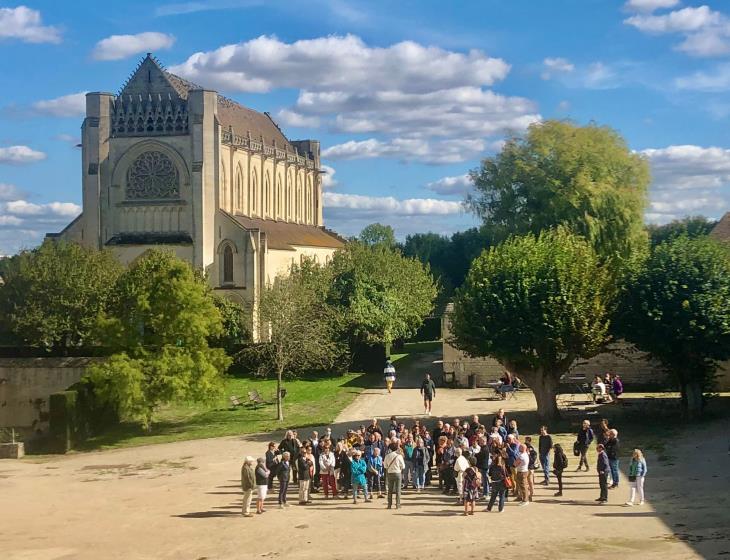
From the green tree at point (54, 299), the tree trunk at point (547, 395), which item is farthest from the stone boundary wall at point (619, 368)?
the green tree at point (54, 299)

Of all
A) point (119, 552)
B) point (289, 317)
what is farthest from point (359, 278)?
point (119, 552)

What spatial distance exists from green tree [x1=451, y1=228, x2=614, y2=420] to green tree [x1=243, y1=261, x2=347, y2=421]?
32.4ft

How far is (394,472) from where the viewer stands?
22734 mm

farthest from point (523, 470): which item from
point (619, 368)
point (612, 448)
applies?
point (619, 368)

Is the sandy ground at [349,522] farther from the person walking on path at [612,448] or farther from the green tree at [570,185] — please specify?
the green tree at [570,185]

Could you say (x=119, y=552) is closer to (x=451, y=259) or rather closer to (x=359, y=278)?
(x=359, y=278)

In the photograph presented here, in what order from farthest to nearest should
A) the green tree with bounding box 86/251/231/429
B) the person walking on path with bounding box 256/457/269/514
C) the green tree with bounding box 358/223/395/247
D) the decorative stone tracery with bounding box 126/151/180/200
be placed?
the green tree with bounding box 358/223/395/247 → the decorative stone tracery with bounding box 126/151/180/200 → the green tree with bounding box 86/251/231/429 → the person walking on path with bounding box 256/457/269/514

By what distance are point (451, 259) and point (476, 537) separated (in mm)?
83842

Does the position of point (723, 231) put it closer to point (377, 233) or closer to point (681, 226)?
point (681, 226)

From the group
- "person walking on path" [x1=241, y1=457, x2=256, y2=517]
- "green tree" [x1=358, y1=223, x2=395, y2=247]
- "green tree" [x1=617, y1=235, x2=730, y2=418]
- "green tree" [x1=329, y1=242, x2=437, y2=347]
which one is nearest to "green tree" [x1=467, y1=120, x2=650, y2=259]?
"green tree" [x1=329, y1=242, x2=437, y2=347]

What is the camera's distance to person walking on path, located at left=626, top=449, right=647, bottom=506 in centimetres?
2120

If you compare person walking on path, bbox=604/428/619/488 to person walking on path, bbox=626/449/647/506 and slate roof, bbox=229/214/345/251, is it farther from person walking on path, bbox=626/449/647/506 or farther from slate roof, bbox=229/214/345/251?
slate roof, bbox=229/214/345/251

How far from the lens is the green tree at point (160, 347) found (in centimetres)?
3728

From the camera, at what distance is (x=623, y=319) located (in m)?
33.6
